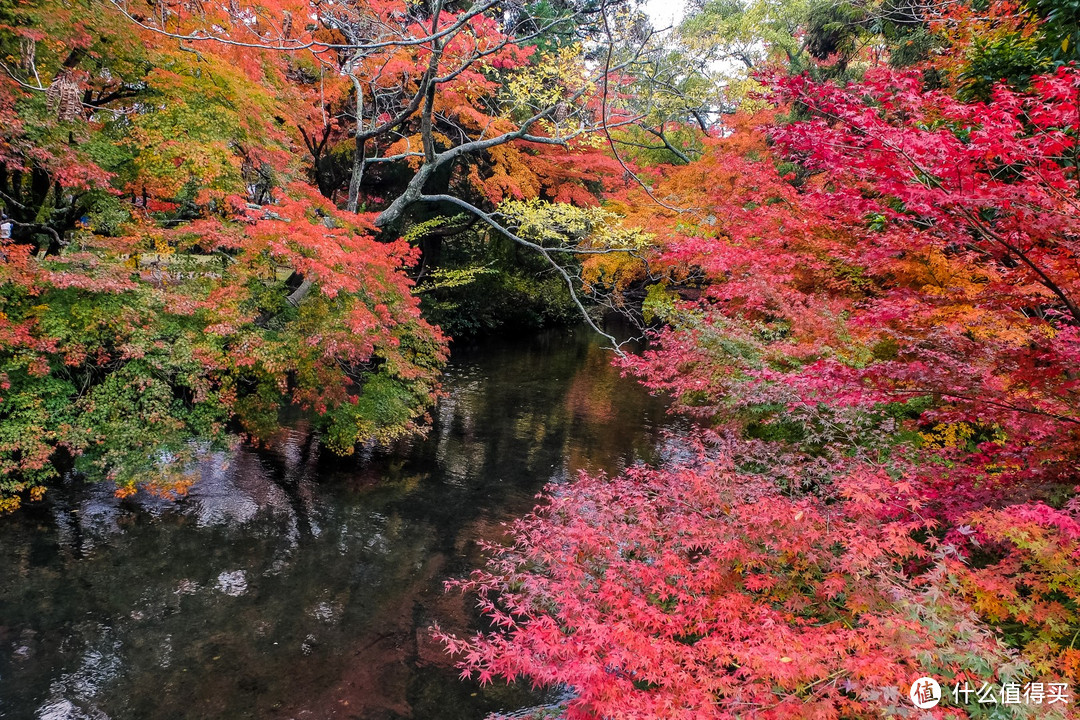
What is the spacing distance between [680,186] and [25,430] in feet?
38.8

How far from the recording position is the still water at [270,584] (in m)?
4.38

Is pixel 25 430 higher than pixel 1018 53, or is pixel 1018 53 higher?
pixel 1018 53

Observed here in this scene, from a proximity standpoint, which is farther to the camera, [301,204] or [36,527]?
[301,204]

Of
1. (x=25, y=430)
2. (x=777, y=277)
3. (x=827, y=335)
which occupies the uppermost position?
(x=777, y=277)

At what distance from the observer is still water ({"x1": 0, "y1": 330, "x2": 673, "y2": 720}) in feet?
14.4

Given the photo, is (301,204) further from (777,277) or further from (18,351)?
(777,277)

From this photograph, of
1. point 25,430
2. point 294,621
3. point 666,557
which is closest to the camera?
point 666,557

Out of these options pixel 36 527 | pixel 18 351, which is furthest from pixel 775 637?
pixel 36 527

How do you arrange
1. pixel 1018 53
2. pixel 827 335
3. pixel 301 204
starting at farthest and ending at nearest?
pixel 301 204
pixel 827 335
pixel 1018 53

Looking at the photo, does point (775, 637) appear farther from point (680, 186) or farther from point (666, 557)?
point (680, 186)

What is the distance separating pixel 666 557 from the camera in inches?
149

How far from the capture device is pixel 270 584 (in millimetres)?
5742

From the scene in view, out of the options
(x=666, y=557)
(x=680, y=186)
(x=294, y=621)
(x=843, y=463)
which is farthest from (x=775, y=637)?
(x=680, y=186)

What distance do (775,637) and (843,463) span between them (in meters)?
2.51
